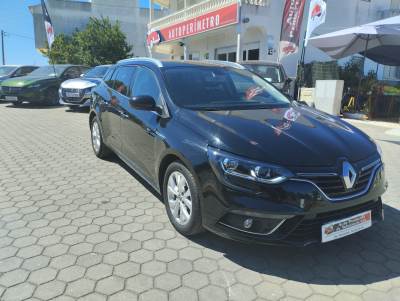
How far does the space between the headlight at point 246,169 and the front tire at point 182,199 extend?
343 millimetres

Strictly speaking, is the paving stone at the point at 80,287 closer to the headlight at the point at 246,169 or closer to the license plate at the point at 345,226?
the headlight at the point at 246,169

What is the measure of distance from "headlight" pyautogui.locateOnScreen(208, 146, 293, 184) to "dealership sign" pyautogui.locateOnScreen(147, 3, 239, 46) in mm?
12373

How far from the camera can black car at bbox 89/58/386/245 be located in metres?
2.62

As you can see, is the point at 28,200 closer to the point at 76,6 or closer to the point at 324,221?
the point at 324,221

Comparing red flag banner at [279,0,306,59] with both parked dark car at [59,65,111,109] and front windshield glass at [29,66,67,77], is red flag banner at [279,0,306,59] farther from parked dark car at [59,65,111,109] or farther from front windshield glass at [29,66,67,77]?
front windshield glass at [29,66,67,77]

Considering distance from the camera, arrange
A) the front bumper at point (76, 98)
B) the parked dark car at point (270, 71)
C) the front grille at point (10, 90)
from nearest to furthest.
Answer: the parked dark car at point (270, 71) < the front bumper at point (76, 98) < the front grille at point (10, 90)

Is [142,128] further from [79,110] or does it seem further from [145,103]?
[79,110]

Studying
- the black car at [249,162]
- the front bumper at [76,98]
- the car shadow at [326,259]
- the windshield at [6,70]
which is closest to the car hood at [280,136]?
the black car at [249,162]

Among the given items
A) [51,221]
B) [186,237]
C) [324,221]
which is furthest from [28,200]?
[324,221]

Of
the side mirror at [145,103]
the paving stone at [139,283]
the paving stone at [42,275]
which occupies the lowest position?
the paving stone at [139,283]

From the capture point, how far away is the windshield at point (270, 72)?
10.6 metres

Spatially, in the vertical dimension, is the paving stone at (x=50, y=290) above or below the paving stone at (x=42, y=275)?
below

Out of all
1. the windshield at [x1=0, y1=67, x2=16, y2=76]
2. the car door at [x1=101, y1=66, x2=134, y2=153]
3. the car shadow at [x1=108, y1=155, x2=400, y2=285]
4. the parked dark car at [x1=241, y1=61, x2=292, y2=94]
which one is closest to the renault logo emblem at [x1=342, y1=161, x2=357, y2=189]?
the car shadow at [x1=108, y1=155, x2=400, y2=285]

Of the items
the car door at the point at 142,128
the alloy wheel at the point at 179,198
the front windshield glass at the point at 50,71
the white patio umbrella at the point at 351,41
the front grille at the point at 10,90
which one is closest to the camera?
the alloy wheel at the point at 179,198
